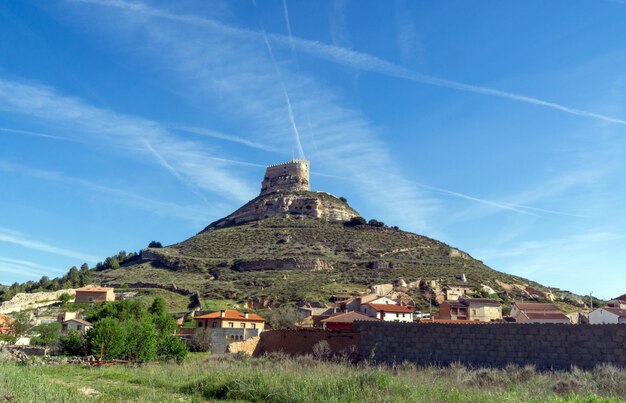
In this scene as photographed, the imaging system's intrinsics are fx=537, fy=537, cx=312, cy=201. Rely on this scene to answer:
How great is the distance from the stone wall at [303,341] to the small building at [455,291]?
3703 cm

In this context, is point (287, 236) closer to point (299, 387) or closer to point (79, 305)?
point (79, 305)

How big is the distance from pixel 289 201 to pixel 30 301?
2129 inches

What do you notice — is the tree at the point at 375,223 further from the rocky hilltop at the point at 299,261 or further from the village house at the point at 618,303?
the village house at the point at 618,303

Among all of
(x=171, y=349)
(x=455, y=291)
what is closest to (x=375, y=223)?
(x=455, y=291)

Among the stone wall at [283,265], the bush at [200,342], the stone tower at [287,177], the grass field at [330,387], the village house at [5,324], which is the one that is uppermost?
the stone tower at [287,177]

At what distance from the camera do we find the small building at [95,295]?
60781 mm

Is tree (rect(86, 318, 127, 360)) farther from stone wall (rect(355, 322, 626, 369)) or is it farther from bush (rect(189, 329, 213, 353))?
stone wall (rect(355, 322, 626, 369))

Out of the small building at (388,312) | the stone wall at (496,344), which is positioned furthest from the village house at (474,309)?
the stone wall at (496,344)

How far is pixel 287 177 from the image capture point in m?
119

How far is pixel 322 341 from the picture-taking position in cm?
2270

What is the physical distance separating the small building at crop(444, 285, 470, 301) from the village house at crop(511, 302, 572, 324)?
1161 cm

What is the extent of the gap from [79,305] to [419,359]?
50090mm

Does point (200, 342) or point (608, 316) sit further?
point (608, 316)

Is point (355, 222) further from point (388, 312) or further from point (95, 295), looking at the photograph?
point (388, 312)
